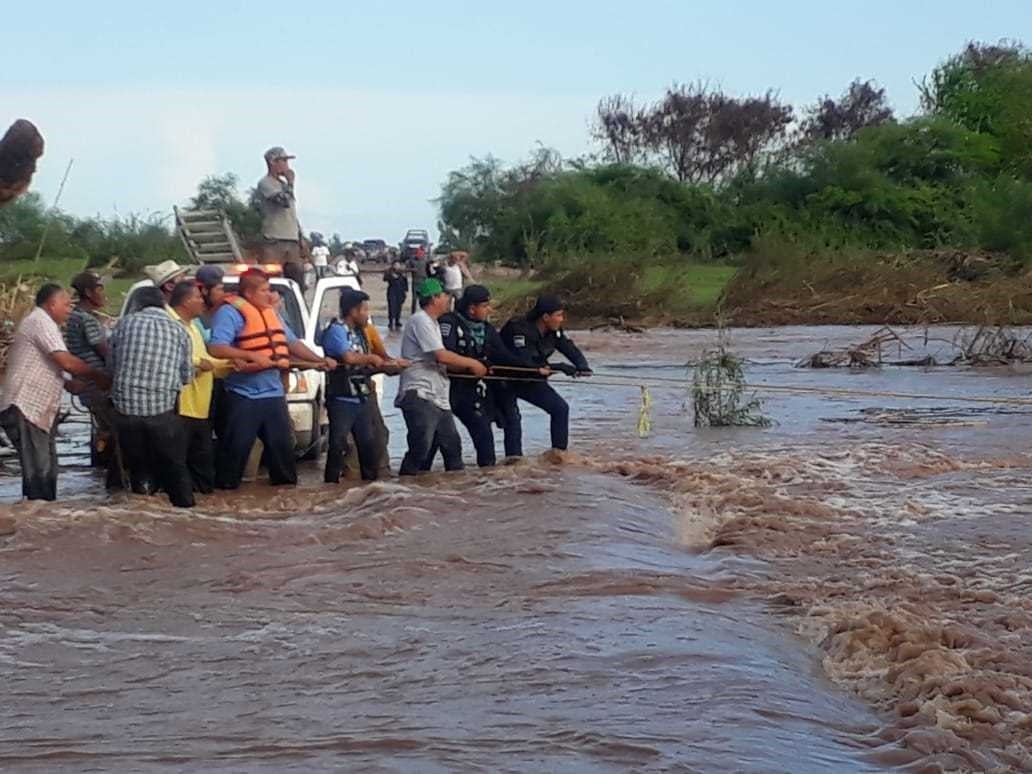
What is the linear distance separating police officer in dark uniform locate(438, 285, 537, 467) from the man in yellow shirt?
194 centimetres

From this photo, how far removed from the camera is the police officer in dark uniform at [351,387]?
12109 millimetres

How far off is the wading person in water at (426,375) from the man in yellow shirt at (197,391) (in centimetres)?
152

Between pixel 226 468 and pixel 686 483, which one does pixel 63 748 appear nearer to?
pixel 226 468

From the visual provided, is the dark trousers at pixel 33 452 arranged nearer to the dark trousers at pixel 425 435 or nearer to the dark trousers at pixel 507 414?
the dark trousers at pixel 425 435

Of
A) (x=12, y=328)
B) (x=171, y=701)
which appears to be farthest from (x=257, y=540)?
(x=12, y=328)

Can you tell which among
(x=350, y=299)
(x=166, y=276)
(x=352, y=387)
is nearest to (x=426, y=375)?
(x=352, y=387)

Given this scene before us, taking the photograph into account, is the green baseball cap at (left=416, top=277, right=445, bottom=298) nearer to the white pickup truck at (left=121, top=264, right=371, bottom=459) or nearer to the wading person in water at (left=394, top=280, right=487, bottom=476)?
the wading person in water at (left=394, top=280, right=487, bottom=476)

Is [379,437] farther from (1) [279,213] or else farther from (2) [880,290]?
(2) [880,290]

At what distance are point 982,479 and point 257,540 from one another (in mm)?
5955

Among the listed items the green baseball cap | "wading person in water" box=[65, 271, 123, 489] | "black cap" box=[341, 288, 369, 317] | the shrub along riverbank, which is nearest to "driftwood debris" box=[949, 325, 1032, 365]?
the shrub along riverbank

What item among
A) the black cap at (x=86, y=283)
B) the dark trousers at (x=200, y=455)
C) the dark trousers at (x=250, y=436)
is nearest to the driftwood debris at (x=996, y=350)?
the dark trousers at (x=250, y=436)

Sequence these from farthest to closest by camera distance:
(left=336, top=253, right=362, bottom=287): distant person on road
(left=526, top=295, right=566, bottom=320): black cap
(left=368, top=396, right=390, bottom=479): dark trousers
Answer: (left=336, top=253, right=362, bottom=287): distant person on road
(left=526, top=295, right=566, bottom=320): black cap
(left=368, top=396, right=390, bottom=479): dark trousers

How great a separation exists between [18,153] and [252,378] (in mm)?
2285

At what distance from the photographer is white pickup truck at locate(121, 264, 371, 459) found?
13.3 m
